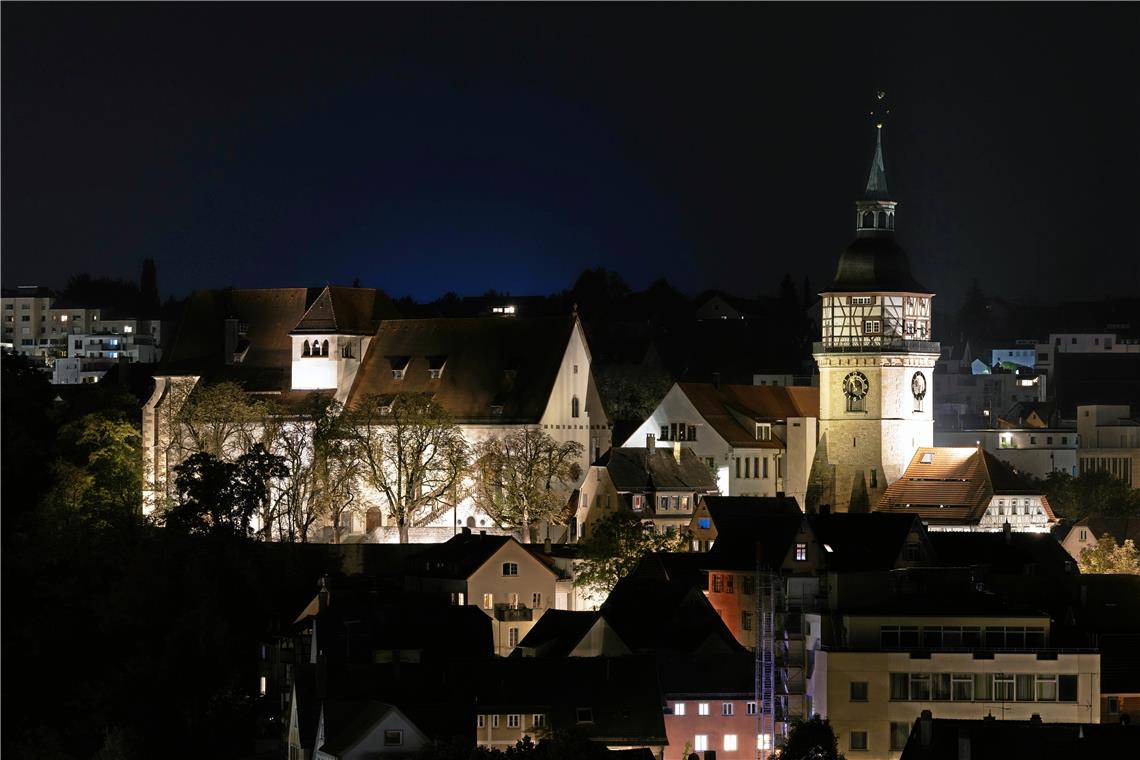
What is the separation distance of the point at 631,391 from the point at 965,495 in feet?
125

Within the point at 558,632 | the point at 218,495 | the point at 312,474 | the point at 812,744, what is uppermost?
the point at 312,474

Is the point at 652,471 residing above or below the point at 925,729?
above

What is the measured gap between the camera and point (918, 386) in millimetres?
122062

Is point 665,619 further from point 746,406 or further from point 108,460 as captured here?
point 108,460

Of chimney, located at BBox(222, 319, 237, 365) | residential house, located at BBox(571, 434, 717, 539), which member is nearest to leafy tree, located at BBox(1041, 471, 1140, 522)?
residential house, located at BBox(571, 434, 717, 539)

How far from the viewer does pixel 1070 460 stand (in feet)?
500

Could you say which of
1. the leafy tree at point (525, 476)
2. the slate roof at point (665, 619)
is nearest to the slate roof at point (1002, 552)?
the slate roof at point (665, 619)

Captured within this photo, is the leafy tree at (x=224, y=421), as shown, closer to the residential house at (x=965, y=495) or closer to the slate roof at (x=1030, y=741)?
the residential house at (x=965, y=495)

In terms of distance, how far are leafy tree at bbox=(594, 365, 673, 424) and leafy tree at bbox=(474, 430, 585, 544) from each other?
77.0 feet

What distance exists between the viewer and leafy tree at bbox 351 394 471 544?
11900 cm

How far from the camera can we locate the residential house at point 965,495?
116000 mm

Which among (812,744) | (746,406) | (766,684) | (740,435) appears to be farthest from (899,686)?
(746,406)

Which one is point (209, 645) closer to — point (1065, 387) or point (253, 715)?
point (253, 715)

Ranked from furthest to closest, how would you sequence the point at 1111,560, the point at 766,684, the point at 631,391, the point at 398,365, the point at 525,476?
the point at 631,391, the point at 398,365, the point at 525,476, the point at 1111,560, the point at 766,684
